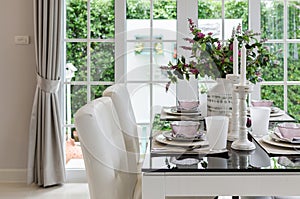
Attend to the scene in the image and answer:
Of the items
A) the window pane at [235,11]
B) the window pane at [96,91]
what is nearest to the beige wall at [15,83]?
the window pane at [96,91]

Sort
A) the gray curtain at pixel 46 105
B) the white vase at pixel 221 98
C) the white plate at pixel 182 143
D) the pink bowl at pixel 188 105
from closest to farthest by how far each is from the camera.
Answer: the white plate at pixel 182 143, the white vase at pixel 221 98, the pink bowl at pixel 188 105, the gray curtain at pixel 46 105

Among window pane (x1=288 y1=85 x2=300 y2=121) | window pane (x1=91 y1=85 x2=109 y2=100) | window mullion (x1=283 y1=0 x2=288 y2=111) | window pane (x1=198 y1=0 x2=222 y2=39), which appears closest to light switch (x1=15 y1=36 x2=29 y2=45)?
window pane (x1=91 y1=85 x2=109 y2=100)

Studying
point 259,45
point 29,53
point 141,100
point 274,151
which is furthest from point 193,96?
point 274,151

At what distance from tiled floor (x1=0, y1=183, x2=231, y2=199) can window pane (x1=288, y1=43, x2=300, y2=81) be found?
224 centimetres

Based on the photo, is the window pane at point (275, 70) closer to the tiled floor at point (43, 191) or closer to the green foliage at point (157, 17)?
the green foliage at point (157, 17)

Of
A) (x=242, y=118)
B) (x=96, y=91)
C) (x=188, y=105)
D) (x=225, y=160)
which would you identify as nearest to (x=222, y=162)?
(x=225, y=160)

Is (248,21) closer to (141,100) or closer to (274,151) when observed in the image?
(141,100)

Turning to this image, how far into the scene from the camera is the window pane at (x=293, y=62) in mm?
4180

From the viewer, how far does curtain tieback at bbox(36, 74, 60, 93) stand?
155 inches

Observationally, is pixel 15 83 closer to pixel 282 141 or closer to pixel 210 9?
pixel 210 9

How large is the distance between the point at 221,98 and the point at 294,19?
7.45 feet

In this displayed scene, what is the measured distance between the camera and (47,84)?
394 centimetres

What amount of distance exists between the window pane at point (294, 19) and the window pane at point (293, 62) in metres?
0.11

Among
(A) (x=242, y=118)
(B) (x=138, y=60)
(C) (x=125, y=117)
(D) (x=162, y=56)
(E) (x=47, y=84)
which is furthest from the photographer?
(B) (x=138, y=60)
